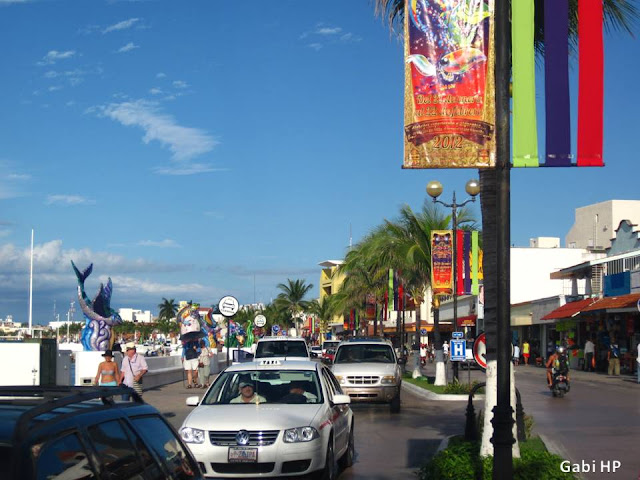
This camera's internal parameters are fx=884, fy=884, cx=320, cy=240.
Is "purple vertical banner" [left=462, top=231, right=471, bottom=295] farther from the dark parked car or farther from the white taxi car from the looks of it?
the dark parked car

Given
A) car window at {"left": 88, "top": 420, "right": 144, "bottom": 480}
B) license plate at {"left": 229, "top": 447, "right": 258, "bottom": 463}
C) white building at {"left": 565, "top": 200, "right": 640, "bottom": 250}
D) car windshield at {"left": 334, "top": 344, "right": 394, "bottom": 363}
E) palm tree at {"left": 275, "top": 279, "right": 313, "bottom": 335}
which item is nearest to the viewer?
car window at {"left": 88, "top": 420, "right": 144, "bottom": 480}

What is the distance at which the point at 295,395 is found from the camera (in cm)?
1169

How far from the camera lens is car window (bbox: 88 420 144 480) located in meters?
4.28

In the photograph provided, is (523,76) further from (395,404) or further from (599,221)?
(599,221)

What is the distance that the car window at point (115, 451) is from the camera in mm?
4277

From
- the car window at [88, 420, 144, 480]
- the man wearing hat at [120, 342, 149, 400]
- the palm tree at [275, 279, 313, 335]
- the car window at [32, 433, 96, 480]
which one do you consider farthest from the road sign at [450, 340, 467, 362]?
the palm tree at [275, 279, 313, 335]

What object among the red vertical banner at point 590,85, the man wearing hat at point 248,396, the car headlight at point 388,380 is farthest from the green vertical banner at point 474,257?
the red vertical banner at point 590,85

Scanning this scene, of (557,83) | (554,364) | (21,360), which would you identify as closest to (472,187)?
(554,364)

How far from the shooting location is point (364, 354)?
2461 centimetres

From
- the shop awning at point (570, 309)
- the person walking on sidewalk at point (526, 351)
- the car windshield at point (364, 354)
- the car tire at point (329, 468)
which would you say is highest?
the shop awning at point (570, 309)

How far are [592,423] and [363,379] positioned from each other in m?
5.86

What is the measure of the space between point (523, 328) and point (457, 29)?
57.4 m

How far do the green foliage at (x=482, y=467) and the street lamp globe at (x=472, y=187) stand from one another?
17.6 meters

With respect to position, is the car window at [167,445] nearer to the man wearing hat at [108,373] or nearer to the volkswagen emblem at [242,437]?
the volkswagen emblem at [242,437]
